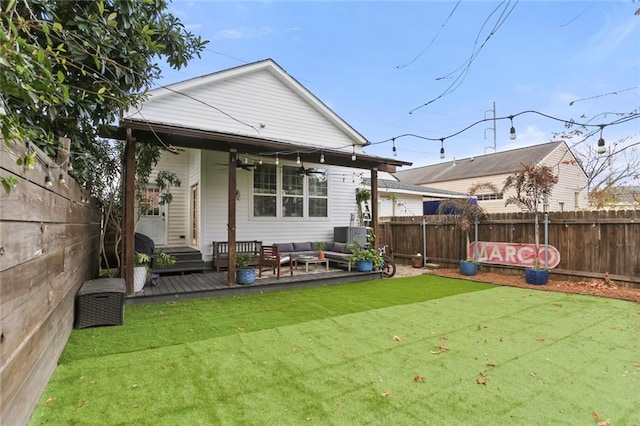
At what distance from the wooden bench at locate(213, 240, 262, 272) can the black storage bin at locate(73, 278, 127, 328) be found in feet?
11.0

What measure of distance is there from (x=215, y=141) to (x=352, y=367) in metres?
4.77

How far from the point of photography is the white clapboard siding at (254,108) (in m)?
8.64

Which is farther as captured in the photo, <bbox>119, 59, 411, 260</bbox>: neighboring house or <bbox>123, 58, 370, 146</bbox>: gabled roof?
<bbox>123, 58, 370, 146</bbox>: gabled roof

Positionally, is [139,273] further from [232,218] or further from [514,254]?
[514,254]

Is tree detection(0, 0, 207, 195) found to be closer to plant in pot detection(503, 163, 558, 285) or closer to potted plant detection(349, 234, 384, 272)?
potted plant detection(349, 234, 384, 272)

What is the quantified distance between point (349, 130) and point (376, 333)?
8119 millimetres

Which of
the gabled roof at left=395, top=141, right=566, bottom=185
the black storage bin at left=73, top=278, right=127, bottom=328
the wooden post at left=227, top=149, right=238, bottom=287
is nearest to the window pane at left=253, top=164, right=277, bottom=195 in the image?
the wooden post at left=227, top=149, right=238, bottom=287

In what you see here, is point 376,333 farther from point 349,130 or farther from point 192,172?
point 349,130

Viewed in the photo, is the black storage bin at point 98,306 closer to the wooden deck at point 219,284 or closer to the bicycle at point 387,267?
the wooden deck at point 219,284

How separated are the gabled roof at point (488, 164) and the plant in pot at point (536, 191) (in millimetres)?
11889

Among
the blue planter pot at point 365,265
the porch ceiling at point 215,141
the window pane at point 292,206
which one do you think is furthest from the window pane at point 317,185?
the blue planter pot at point 365,265

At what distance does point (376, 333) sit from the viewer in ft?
13.2

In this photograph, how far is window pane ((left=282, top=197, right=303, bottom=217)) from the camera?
9352 mm

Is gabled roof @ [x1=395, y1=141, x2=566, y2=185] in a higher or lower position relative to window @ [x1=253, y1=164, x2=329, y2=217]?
higher
